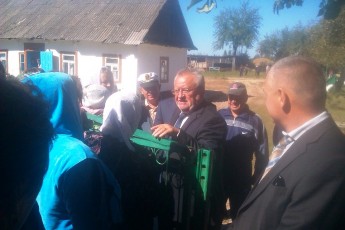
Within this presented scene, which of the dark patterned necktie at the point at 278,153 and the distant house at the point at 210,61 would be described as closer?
the dark patterned necktie at the point at 278,153

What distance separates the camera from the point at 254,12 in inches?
2544

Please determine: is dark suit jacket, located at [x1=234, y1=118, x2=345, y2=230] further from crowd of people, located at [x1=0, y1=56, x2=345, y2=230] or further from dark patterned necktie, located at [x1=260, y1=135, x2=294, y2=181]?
dark patterned necktie, located at [x1=260, y1=135, x2=294, y2=181]

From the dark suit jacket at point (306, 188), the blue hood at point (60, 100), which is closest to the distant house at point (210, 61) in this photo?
the dark suit jacket at point (306, 188)

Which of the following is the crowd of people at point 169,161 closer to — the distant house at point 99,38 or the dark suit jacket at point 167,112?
the dark suit jacket at point 167,112

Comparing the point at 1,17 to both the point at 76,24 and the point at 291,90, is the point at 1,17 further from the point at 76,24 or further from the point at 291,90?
the point at 291,90

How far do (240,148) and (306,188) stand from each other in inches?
84.1

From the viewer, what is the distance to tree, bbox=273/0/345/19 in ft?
8.77

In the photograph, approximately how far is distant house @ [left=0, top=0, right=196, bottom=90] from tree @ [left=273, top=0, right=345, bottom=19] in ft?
41.2

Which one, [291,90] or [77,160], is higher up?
[291,90]

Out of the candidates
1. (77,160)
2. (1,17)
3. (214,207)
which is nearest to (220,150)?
(214,207)

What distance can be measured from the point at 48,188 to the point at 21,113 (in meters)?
0.76

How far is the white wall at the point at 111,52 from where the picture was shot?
15.5m

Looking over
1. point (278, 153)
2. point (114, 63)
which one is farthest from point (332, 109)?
point (278, 153)

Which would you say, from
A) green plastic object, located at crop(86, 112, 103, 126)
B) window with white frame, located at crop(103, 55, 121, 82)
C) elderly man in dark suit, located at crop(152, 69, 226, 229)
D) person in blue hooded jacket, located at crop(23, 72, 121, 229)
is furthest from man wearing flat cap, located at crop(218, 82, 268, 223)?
window with white frame, located at crop(103, 55, 121, 82)
